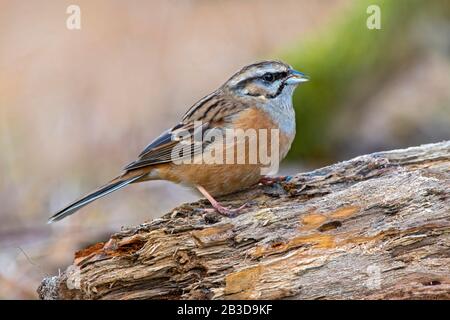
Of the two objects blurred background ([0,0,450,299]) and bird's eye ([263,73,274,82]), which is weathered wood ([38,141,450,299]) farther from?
blurred background ([0,0,450,299])

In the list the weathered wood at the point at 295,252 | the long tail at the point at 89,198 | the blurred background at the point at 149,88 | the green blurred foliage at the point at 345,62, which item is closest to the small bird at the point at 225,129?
the long tail at the point at 89,198

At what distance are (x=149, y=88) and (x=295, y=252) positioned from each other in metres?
6.72

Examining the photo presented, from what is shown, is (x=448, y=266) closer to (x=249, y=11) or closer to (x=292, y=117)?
(x=292, y=117)

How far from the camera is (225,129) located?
21.8 feet

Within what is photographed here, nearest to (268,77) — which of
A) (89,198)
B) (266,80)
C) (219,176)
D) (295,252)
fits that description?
(266,80)

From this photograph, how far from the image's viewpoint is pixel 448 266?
17.5 ft

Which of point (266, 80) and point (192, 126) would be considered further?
point (266, 80)

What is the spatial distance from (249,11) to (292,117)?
21.5 ft

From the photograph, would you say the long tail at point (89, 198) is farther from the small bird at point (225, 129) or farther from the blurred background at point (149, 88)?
the blurred background at point (149, 88)

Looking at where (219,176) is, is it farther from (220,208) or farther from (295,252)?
(295,252)

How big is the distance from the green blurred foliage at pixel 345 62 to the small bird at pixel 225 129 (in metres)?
3.51

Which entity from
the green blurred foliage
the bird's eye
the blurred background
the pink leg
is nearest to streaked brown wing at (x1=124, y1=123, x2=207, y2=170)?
the pink leg

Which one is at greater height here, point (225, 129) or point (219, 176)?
point (225, 129)
